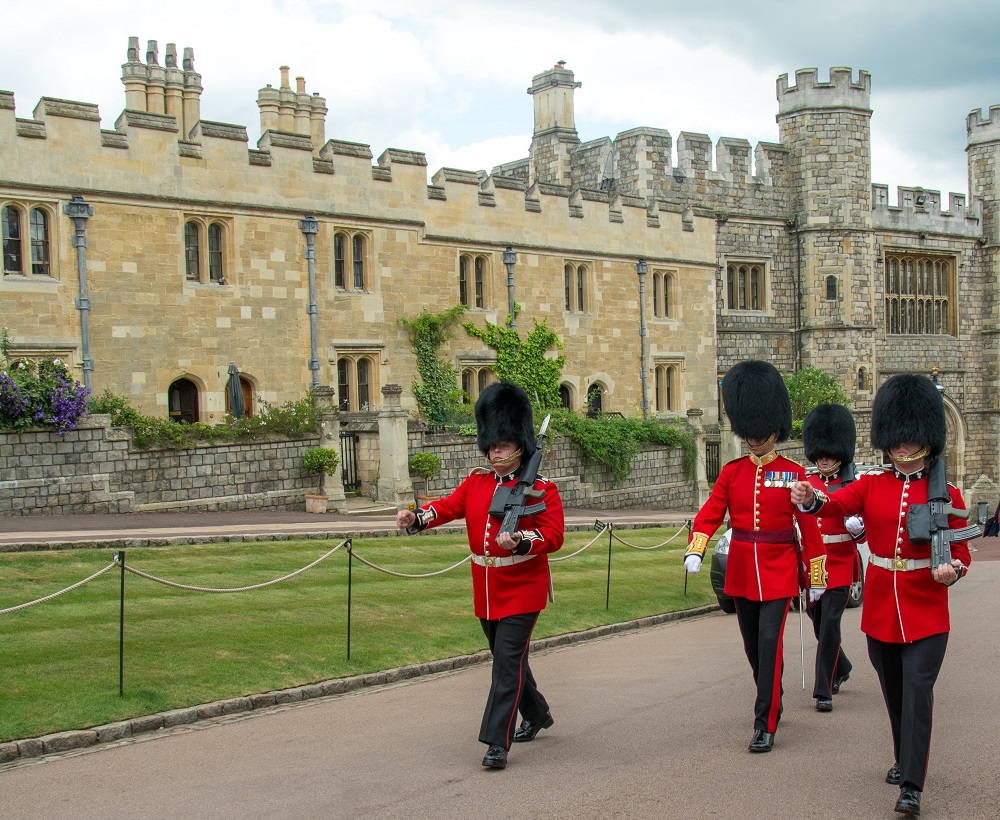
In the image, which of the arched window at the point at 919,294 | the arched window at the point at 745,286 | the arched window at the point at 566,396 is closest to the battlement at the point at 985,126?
the arched window at the point at 919,294

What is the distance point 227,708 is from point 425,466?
14002mm

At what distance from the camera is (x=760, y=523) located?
7547mm

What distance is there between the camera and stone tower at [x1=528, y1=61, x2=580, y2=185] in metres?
36.3

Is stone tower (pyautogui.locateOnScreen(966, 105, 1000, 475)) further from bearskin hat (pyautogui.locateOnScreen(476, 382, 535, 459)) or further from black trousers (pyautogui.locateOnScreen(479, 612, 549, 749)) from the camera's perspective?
black trousers (pyautogui.locateOnScreen(479, 612, 549, 749))

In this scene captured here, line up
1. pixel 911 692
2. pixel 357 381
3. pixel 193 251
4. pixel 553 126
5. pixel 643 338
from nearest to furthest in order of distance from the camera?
pixel 911 692
pixel 193 251
pixel 357 381
pixel 643 338
pixel 553 126

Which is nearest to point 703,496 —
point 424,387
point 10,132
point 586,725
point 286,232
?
point 424,387

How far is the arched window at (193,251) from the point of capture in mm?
23453

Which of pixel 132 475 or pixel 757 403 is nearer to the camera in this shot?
pixel 757 403

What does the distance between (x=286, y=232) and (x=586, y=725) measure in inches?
726

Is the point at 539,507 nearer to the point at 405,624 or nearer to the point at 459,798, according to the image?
the point at 459,798

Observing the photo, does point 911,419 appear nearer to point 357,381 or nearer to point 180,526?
point 180,526

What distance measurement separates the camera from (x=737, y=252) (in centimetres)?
3469

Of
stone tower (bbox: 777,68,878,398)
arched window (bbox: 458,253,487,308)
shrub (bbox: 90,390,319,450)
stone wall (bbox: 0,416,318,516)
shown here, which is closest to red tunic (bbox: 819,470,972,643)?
stone wall (bbox: 0,416,318,516)

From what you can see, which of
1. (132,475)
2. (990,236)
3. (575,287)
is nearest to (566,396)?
(575,287)
